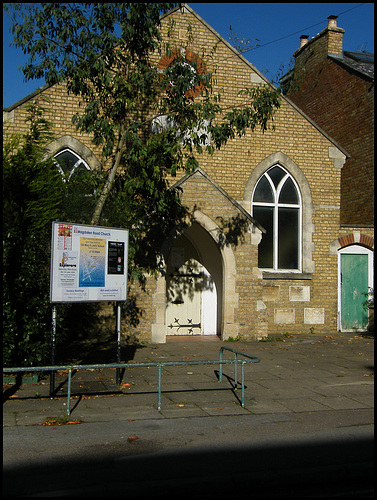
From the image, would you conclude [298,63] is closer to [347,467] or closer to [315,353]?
[315,353]

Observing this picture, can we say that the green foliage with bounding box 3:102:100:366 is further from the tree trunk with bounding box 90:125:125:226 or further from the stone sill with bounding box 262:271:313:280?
the stone sill with bounding box 262:271:313:280

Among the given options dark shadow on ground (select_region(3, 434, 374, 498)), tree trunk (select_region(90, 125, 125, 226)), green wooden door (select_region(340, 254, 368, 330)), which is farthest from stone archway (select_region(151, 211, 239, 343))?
dark shadow on ground (select_region(3, 434, 374, 498))

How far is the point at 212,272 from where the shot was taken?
50.0 ft

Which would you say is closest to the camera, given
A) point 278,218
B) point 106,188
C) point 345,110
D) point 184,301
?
point 106,188

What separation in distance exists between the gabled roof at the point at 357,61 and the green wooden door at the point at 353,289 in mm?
5636

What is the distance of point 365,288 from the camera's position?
16.5 meters

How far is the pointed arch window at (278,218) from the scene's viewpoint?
630 inches

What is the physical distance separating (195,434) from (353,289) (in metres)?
11.3

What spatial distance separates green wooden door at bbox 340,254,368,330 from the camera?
16.4 meters

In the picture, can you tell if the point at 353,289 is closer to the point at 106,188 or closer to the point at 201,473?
the point at 106,188

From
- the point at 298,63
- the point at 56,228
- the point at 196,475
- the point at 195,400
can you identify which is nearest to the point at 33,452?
the point at 196,475

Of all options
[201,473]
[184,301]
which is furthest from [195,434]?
[184,301]

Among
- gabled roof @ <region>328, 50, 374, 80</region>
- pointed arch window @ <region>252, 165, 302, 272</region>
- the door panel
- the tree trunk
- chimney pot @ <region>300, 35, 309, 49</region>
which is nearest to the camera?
the tree trunk

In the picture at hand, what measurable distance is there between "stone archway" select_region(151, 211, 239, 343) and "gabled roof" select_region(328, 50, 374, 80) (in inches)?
291
